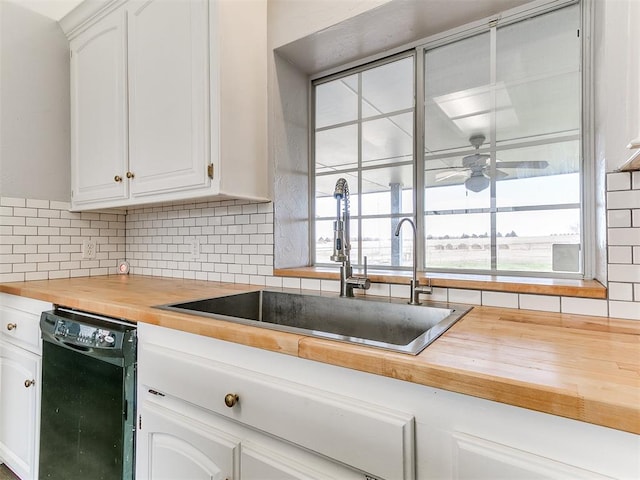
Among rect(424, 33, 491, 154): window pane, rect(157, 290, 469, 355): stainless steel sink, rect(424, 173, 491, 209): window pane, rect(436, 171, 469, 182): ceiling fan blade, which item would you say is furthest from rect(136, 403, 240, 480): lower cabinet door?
rect(424, 33, 491, 154): window pane

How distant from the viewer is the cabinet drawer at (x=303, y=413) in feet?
2.20

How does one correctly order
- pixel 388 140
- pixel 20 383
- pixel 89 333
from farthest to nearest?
pixel 388 140, pixel 20 383, pixel 89 333

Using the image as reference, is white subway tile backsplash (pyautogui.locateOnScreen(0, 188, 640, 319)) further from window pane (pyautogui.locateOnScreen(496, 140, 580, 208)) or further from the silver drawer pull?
the silver drawer pull

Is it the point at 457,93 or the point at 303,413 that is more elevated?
the point at 457,93

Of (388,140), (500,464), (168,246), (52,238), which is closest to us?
(500,464)

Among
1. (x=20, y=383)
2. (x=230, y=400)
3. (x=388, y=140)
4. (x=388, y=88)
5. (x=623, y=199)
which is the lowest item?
(x=20, y=383)

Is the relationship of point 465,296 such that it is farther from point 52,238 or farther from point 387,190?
point 52,238

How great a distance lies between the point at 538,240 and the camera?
4.30 ft

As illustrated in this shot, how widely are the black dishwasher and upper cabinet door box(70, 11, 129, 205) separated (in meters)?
0.78

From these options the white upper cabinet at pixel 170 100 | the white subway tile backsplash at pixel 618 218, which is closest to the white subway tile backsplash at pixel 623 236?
the white subway tile backsplash at pixel 618 218

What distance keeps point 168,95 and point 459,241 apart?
1.47 meters

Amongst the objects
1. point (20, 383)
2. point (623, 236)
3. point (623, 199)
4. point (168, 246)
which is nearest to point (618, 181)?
point (623, 199)

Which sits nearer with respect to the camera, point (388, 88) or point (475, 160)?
point (475, 160)

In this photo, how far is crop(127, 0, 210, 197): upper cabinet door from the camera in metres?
1.48
